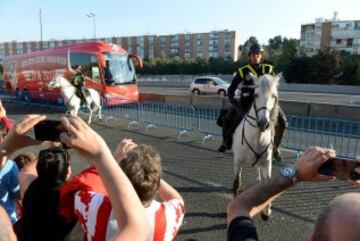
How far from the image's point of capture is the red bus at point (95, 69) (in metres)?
20.9

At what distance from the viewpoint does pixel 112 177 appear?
5.05 feet

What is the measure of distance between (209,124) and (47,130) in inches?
443

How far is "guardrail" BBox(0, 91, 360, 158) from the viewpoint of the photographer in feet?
35.0

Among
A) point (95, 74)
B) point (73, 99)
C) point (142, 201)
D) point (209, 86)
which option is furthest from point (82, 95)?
point (209, 86)

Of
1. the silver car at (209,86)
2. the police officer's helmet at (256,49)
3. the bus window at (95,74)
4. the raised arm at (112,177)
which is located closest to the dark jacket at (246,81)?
the police officer's helmet at (256,49)

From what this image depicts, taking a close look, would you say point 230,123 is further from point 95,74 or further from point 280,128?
point 95,74

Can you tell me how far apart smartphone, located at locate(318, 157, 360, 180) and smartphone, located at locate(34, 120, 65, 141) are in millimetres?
1201

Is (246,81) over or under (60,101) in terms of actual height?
over

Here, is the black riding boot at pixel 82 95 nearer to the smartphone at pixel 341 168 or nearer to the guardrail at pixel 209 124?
the guardrail at pixel 209 124

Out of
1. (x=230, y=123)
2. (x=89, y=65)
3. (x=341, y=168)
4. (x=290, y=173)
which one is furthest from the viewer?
(x=89, y=65)

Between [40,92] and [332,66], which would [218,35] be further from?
[40,92]

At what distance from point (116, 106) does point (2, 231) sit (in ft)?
55.5

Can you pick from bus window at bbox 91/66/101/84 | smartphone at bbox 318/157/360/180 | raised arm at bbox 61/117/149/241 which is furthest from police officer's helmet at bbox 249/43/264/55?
bus window at bbox 91/66/101/84

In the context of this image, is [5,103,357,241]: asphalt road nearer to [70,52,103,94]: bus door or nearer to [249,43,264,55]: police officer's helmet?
[249,43,264,55]: police officer's helmet
